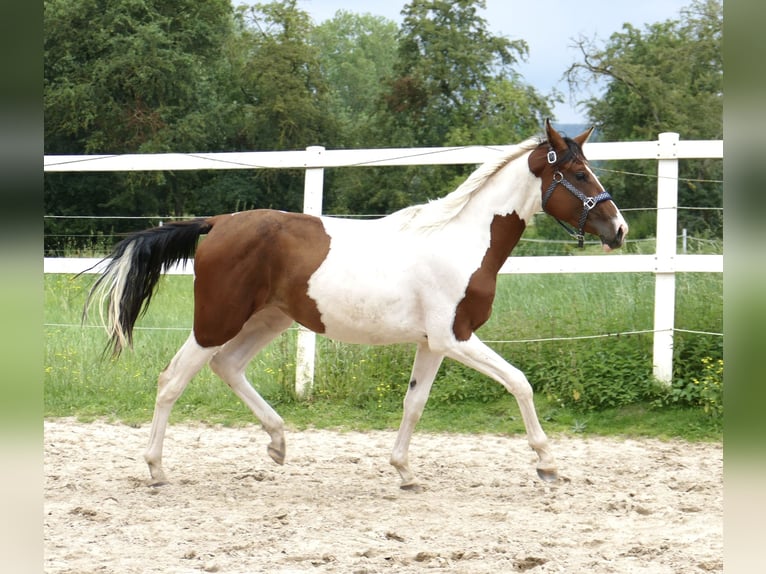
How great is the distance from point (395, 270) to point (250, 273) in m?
0.82

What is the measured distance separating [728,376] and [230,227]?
4.04 m

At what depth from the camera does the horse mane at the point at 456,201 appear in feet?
15.1

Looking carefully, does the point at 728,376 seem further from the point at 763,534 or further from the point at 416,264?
the point at 416,264

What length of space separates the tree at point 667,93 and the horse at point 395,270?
56.3 ft

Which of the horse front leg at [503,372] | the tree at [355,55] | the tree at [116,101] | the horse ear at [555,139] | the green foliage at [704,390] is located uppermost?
the tree at [355,55]

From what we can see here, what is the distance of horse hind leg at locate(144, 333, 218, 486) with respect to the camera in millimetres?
4555

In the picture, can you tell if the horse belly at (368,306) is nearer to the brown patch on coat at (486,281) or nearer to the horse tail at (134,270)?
the brown patch on coat at (486,281)

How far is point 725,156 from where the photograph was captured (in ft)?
2.38

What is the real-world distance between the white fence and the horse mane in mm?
1057

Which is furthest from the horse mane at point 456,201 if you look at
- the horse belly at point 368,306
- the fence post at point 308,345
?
the fence post at point 308,345

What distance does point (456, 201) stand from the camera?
15.1 ft

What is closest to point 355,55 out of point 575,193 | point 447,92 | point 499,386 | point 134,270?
point 447,92

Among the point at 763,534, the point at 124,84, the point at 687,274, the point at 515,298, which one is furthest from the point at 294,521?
the point at 124,84

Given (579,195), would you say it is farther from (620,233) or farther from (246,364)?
(246,364)
